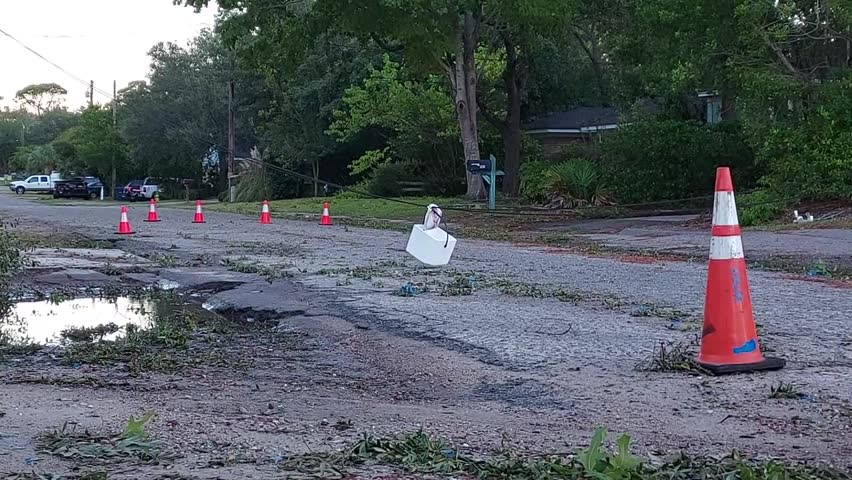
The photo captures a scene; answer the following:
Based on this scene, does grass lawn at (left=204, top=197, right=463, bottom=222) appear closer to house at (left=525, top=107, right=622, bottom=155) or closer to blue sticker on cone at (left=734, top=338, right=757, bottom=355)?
house at (left=525, top=107, right=622, bottom=155)

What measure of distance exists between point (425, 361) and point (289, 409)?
1.53 metres

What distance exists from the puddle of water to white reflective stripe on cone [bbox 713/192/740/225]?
4519mm

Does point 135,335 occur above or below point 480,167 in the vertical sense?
below

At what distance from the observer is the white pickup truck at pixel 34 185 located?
80.7 m

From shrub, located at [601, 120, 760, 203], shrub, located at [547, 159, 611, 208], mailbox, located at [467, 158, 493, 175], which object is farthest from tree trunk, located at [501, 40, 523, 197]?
shrub, located at [601, 120, 760, 203]

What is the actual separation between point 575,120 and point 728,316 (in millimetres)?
39843

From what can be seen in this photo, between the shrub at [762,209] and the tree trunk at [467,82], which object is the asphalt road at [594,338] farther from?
the tree trunk at [467,82]

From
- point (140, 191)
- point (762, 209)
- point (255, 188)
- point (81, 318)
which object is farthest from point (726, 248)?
point (140, 191)

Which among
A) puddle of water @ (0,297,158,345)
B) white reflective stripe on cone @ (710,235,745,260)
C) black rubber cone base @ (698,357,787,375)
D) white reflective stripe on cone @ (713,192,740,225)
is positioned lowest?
puddle of water @ (0,297,158,345)

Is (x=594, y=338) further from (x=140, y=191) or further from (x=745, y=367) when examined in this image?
(x=140, y=191)

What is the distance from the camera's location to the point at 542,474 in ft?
12.1

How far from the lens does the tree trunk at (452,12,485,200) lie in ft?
102

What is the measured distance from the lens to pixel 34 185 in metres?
81.9

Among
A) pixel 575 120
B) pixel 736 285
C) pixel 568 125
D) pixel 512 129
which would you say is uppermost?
pixel 575 120
